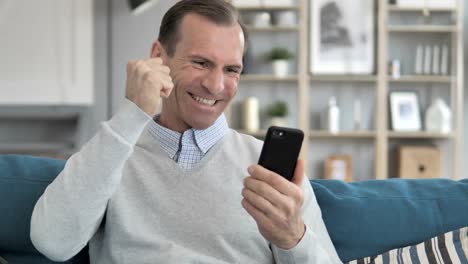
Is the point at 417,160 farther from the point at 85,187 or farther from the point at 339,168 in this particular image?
Result: the point at 85,187

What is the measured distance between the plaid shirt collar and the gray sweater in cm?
2

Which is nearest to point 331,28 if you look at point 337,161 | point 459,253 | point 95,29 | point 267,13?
point 267,13

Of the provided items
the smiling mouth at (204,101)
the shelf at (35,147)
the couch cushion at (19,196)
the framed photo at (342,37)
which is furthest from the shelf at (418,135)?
the couch cushion at (19,196)

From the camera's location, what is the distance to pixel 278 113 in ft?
18.8

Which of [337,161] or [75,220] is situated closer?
[75,220]

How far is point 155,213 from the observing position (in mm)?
1631

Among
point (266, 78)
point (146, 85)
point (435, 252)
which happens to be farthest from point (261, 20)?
point (146, 85)

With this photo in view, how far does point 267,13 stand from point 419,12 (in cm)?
119

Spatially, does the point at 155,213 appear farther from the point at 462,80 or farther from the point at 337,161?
the point at 462,80

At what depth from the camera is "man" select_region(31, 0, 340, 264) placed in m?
1.42

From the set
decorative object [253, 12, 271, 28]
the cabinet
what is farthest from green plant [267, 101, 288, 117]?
decorative object [253, 12, 271, 28]

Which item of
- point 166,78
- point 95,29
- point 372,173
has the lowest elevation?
point 372,173

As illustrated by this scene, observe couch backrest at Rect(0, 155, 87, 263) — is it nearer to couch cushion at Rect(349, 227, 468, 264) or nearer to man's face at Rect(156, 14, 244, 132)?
man's face at Rect(156, 14, 244, 132)

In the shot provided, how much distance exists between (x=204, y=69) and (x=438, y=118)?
168 inches
